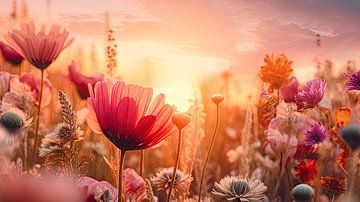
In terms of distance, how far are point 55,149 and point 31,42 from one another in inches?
10.6

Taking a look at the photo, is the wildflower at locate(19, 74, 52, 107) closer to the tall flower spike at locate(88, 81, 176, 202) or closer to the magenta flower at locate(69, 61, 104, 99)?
the magenta flower at locate(69, 61, 104, 99)

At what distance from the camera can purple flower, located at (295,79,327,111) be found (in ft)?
2.39

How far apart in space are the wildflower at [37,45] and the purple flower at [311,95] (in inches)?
11.6

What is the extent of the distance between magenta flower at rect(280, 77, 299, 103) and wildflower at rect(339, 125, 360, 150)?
Result: 18 centimetres

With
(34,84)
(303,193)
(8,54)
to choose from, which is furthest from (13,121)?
(8,54)

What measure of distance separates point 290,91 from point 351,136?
8.0 inches

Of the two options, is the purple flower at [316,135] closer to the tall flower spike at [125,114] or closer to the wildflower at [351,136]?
the wildflower at [351,136]

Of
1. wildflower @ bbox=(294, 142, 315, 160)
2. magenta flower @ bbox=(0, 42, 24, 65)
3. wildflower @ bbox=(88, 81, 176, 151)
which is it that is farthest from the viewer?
magenta flower @ bbox=(0, 42, 24, 65)

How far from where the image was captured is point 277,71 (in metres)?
0.79

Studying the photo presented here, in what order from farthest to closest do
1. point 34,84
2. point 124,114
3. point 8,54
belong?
point 8,54
point 34,84
point 124,114

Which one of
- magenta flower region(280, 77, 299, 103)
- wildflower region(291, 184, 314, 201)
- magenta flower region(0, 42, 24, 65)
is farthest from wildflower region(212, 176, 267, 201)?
magenta flower region(0, 42, 24, 65)

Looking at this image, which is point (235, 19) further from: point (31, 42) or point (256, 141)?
point (256, 141)

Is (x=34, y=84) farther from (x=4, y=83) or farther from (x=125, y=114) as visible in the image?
(x=125, y=114)

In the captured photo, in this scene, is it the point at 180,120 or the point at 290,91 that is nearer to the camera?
the point at 180,120
